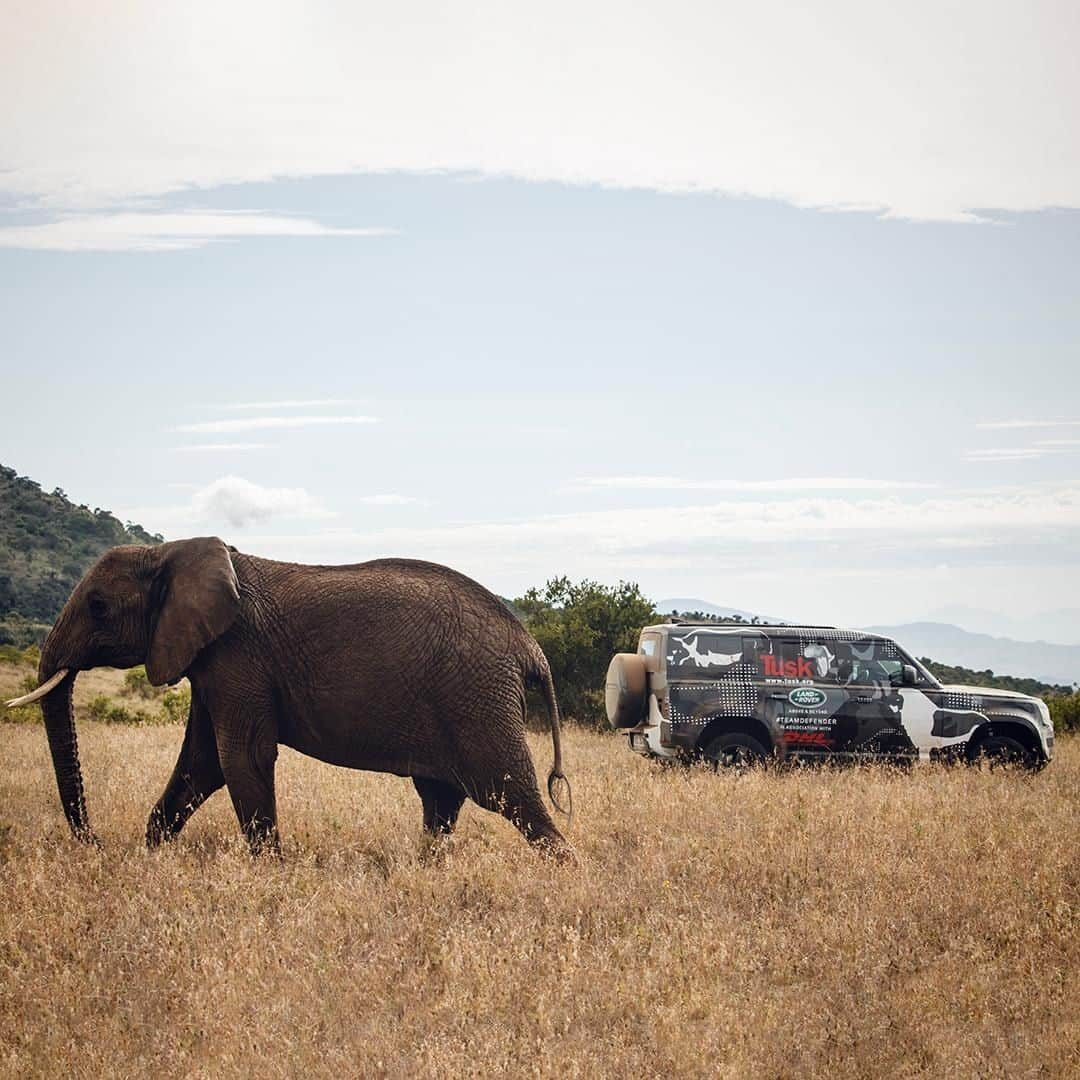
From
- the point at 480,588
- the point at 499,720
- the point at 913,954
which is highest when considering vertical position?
the point at 480,588

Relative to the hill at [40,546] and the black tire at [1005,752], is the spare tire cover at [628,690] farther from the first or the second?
the hill at [40,546]

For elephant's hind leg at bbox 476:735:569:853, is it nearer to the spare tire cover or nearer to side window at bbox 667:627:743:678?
side window at bbox 667:627:743:678

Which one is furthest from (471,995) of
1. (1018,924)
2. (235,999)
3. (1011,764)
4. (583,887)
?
(1011,764)

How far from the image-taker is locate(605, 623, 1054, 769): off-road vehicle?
633 inches

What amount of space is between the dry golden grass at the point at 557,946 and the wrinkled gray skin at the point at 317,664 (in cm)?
66

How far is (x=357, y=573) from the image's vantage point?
1144 cm

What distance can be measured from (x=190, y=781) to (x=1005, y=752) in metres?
10.9

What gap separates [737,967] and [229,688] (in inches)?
197

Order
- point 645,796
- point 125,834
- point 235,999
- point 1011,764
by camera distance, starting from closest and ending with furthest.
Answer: point 235,999 < point 125,834 < point 645,796 < point 1011,764

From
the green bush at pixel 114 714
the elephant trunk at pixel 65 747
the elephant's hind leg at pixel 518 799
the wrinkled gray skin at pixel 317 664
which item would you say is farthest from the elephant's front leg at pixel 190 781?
the green bush at pixel 114 714

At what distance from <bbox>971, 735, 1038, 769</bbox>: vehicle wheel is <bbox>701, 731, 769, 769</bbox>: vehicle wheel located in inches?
119

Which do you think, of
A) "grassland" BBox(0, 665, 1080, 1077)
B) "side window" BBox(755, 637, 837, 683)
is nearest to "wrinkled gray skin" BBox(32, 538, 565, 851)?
"grassland" BBox(0, 665, 1080, 1077)

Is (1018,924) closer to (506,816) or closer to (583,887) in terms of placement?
(583,887)

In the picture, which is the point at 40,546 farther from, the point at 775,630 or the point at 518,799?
the point at 518,799
